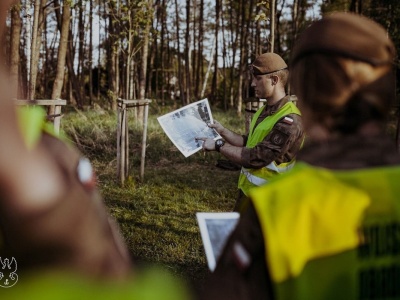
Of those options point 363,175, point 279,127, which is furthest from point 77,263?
point 279,127

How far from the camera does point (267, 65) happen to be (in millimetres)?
3762

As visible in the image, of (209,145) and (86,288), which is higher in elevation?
(86,288)

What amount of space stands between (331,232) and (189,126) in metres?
3.56

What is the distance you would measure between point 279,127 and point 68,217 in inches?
120

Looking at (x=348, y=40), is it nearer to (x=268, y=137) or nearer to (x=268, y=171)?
(x=268, y=137)

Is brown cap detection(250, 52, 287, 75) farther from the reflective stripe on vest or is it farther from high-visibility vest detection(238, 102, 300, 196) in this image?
the reflective stripe on vest

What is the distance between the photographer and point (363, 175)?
1051 mm

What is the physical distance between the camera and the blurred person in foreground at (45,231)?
415mm

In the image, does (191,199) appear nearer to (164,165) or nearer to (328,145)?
(164,165)

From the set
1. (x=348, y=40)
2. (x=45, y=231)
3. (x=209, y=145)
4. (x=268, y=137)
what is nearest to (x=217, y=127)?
(x=209, y=145)

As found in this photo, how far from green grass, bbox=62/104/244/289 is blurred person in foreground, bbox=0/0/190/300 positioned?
4.32 metres

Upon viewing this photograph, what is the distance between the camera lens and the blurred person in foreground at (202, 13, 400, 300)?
982 millimetres

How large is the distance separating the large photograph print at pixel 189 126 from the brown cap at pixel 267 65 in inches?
29.4

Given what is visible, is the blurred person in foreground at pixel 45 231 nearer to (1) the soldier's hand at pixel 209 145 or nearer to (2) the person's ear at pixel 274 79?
(1) the soldier's hand at pixel 209 145
